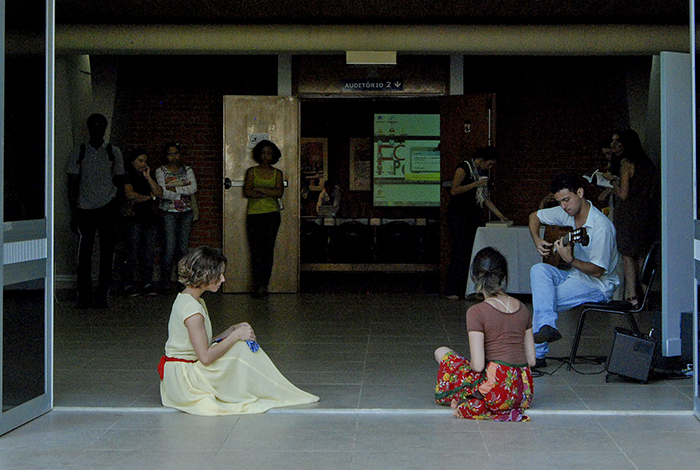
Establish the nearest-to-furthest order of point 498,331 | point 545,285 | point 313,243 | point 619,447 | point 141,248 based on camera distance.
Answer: point 619,447 → point 498,331 → point 545,285 → point 141,248 → point 313,243

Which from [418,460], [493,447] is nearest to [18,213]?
[418,460]

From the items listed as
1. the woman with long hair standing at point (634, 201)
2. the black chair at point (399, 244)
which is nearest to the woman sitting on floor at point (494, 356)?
the woman with long hair standing at point (634, 201)

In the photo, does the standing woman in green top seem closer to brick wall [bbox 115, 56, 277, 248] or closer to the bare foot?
brick wall [bbox 115, 56, 277, 248]

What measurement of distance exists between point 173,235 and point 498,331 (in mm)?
5880

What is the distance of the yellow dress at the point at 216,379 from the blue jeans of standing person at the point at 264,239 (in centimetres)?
498

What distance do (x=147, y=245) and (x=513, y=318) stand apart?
5877 mm

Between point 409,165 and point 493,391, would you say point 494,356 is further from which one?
point 409,165

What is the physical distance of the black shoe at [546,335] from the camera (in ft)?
16.2

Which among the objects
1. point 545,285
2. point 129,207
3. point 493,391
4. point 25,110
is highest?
point 25,110

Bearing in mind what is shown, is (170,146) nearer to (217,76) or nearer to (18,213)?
(217,76)

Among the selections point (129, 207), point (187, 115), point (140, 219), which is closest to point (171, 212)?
point (140, 219)

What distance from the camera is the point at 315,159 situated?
48.3ft

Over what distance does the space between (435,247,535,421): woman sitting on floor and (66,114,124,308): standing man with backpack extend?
4637mm

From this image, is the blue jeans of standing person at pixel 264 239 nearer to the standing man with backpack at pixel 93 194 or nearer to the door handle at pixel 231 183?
the door handle at pixel 231 183
